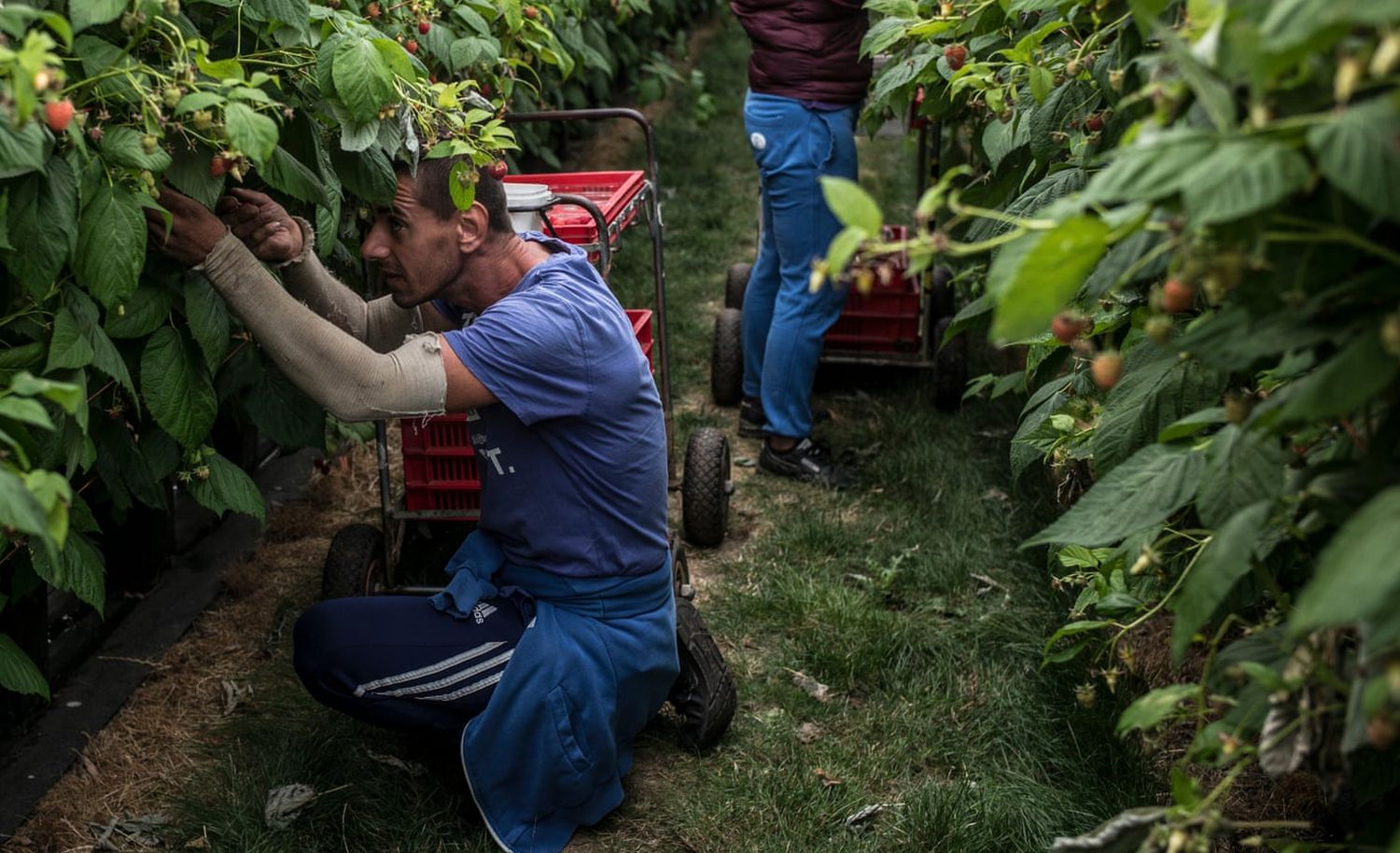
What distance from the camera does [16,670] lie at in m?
2.59

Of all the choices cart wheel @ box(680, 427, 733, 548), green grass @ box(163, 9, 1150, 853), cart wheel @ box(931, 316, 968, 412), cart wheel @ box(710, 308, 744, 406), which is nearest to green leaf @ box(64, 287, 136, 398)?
green grass @ box(163, 9, 1150, 853)

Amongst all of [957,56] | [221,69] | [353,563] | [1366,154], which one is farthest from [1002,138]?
[353,563]

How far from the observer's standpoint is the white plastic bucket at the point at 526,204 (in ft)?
12.5

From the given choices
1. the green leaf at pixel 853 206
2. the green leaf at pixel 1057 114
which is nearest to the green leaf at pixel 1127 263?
the green leaf at pixel 853 206

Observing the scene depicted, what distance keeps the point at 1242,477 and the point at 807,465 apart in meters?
3.60

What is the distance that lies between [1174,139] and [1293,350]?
1.14 feet

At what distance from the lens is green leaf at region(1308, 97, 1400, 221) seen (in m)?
1.21

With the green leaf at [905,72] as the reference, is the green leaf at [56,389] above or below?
above

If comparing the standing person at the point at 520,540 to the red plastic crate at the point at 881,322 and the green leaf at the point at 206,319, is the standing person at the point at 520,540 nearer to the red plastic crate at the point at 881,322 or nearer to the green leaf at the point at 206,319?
the green leaf at the point at 206,319

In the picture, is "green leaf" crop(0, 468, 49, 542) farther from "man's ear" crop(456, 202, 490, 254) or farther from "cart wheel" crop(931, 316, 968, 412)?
"cart wheel" crop(931, 316, 968, 412)

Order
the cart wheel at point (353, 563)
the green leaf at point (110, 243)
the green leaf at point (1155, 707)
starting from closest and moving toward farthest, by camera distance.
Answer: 1. the green leaf at point (1155, 707)
2. the green leaf at point (110, 243)
3. the cart wheel at point (353, 563)

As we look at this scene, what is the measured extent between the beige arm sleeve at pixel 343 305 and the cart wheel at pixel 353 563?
77 centimetres

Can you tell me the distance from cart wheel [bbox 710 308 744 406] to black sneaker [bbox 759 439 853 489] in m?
0.59

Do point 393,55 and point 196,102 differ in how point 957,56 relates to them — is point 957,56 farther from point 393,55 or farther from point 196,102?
point 196,102
